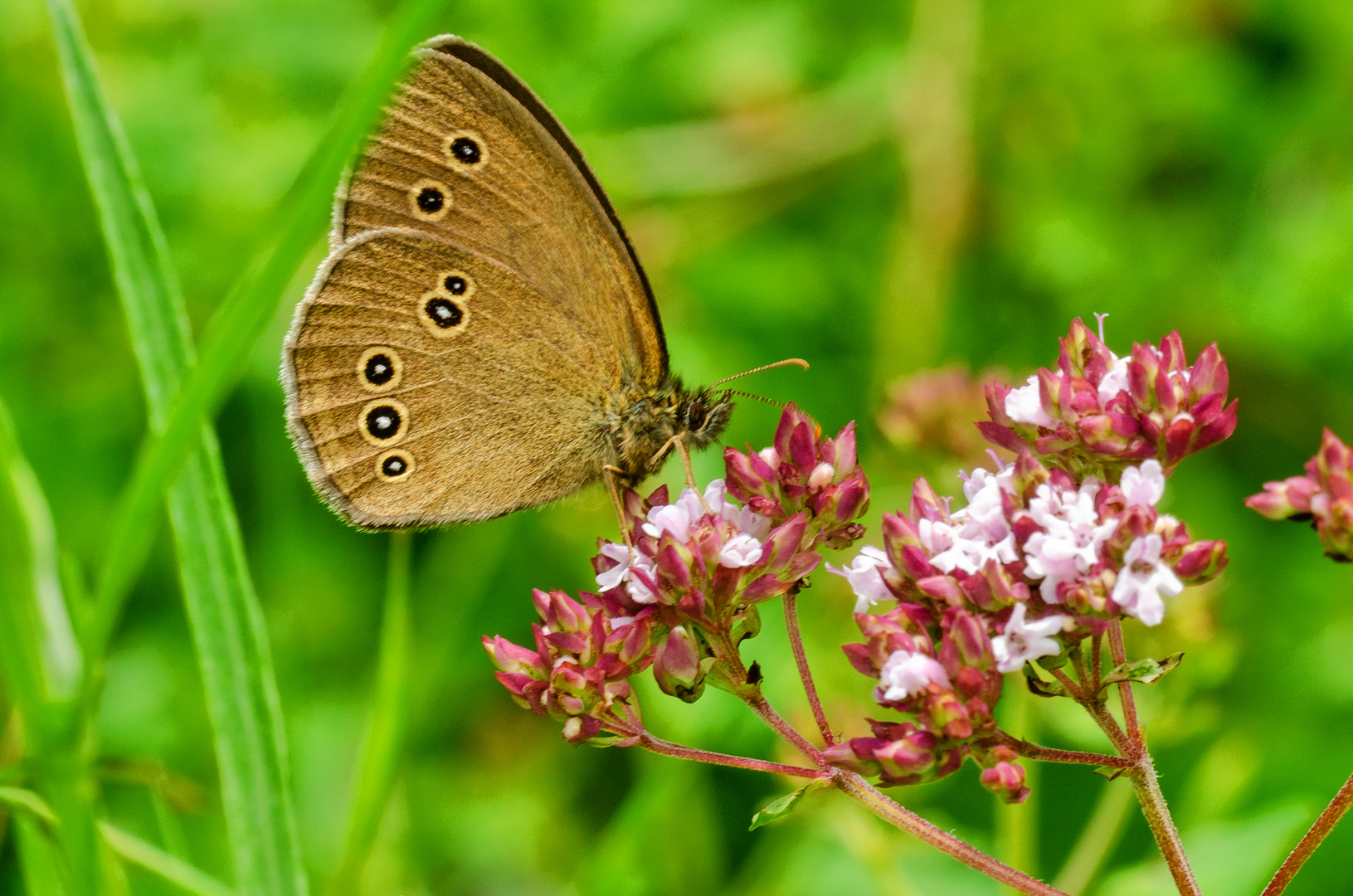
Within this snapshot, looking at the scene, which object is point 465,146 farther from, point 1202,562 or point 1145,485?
point 1202,562

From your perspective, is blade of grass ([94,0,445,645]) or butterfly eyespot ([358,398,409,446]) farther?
butterfly eyespot ([358,398,409,446])

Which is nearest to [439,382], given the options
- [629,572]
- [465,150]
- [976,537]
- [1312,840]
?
[465,150]

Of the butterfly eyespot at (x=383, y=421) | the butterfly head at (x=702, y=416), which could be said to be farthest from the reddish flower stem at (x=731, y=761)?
the butterfly eyespot at (x=383, y=421)

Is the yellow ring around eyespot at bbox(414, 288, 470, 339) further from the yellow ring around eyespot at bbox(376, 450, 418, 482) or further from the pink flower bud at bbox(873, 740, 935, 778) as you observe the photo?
the pink flower bud at bbox(873, 740, 935, 778)

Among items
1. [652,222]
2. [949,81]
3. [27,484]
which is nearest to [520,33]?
[652,222]

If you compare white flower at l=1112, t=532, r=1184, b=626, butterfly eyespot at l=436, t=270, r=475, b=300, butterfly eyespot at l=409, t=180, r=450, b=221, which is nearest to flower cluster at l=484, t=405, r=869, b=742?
white flower at l=1112, t=532, r=1184, b=626
